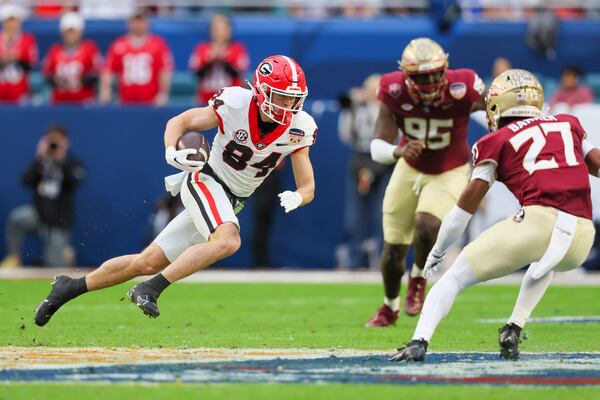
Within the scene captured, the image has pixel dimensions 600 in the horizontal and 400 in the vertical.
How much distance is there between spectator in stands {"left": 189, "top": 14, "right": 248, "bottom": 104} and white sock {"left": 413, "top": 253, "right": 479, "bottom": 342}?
26.6 ft

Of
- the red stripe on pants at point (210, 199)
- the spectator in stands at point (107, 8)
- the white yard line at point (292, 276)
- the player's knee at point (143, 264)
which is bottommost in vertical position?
the white yard line at point (292, 276)

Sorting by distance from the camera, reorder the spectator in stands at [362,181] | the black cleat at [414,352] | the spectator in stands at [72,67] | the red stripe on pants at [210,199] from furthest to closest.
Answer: the spectator in stands at [72,67]
the spectator in stands at [362,181]
the red stripe on pants at [210,199]
the black cleat at [414,352]

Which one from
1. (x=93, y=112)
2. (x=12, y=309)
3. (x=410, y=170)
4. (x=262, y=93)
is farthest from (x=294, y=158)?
(x=93, y=112)

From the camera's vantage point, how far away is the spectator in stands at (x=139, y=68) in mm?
14328

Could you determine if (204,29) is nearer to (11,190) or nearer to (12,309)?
(11,190)

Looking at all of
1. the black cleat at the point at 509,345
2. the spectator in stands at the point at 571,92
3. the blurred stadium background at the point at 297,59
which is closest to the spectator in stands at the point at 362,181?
the blurred stadium background at the point at 297,59

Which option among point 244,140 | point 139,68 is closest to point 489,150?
point 244,140

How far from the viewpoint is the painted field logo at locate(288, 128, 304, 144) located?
7375mm

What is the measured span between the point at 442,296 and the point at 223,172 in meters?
1.87

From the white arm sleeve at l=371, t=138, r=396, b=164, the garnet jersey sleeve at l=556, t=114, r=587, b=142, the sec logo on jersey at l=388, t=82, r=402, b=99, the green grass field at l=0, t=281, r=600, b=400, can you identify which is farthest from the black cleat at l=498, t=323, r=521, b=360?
the sec logo on jersey at l=388, t=82, r=402, b=99

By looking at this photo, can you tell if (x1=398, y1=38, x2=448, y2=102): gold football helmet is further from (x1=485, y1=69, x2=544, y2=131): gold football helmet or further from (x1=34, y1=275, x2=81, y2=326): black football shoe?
(x1=34, y1=275, x2=81, y2=326): black football shoe

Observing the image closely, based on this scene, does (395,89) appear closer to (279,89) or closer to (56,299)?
(279,89)

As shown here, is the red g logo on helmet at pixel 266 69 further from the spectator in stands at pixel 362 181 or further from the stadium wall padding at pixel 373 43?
the stadium wall padding at pixel 373 43

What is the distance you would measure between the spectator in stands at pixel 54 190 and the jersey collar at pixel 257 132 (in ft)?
22.3
